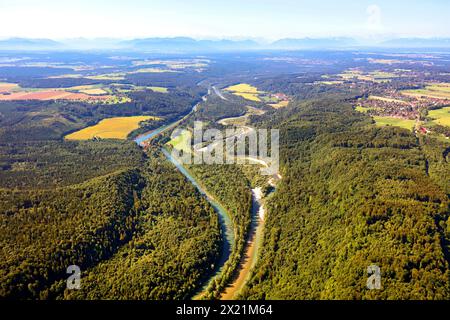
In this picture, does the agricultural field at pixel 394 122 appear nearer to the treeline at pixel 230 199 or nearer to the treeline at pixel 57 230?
the treeline at pixel 230 199

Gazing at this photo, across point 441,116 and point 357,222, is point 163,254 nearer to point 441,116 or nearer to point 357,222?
point 357,222

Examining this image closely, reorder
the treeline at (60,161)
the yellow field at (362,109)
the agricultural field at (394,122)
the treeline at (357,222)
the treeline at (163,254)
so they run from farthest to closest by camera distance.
Result: 1. the yellow field at (362,109)
2. the agricultural field at (394,122)
3. the treeline at (60,161)
4. the treeline at (163,254)
5. the treeline at (357,222)

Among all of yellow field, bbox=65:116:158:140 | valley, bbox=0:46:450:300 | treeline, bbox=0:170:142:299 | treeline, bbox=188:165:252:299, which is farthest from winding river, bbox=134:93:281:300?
yellow field, bbox=65:116:158:140

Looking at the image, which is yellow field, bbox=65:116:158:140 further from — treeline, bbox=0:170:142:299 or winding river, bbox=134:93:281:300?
treeline, bbox=0:170:142:299

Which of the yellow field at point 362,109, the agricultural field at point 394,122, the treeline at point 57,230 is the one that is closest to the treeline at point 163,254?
the treeline at point 57,230
